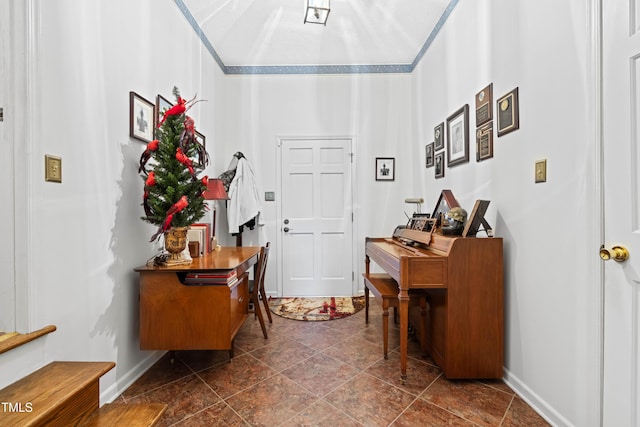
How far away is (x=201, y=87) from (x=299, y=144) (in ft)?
4.30

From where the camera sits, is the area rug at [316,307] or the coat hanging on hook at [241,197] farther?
the coat hanging on hook at [241,197]

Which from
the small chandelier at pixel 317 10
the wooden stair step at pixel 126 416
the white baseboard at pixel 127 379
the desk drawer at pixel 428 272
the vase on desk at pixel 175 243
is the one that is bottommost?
the white baseboard at pixel 127 379

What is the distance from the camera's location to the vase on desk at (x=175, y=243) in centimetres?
199

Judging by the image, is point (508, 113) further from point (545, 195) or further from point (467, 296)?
point (467, 296)

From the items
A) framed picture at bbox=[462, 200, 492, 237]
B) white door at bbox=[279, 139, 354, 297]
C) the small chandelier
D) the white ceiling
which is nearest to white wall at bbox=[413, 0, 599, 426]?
framed picture at bbox=[462, 200, 492, 237]

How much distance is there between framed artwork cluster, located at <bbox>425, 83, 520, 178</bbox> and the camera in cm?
194

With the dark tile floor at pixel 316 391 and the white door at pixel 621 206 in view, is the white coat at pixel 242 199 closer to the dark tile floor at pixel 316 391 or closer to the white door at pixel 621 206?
the dark tile floor at pixel 316 391

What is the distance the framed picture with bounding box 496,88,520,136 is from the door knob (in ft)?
2.99

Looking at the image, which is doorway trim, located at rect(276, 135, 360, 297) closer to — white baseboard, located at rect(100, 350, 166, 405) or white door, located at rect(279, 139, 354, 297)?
white door, located at rect(279, 139, 354, 297)

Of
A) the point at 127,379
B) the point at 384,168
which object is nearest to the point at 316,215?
the point at 384,168

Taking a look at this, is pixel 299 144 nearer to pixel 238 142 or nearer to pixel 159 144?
pixel 238 142

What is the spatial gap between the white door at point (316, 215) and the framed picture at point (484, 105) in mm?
1812

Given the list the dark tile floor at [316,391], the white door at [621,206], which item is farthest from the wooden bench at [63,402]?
the white door at [621,206]

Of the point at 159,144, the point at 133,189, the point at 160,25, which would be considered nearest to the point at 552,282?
the point at 159,144
